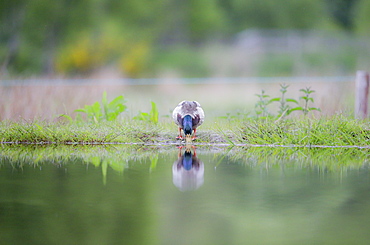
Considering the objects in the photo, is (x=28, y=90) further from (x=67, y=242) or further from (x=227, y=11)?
(x=227, y=11)

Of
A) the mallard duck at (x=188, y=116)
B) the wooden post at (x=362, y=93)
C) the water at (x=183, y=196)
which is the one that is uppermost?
the wooden post at (x=362, y=93)

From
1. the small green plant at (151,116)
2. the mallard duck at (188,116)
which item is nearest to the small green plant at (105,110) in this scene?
the small green plant at (151,116)

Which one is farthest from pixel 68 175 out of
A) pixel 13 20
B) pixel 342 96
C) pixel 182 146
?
pixel 13 20

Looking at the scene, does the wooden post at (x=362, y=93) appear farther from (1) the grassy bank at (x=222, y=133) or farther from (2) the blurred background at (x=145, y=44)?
(2) the blurred background at (x=145, y=44)

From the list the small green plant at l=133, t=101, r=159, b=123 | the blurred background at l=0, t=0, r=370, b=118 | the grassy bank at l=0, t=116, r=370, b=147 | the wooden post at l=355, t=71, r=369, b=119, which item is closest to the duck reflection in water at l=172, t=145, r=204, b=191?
the grassy bank at l=0, t=116, r=370, b=147

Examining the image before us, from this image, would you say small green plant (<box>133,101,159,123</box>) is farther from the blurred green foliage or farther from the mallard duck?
the blurred green foliage

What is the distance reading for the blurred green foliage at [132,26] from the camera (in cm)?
2706

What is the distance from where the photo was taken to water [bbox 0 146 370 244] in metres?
3.29

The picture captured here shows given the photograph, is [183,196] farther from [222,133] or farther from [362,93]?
[362,93]

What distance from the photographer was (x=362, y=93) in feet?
23.3

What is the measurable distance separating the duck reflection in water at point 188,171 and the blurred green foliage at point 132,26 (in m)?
18.4

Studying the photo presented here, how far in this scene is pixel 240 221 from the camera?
353 cm

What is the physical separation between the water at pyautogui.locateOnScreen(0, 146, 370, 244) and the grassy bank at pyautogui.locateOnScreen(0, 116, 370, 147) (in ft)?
0.83

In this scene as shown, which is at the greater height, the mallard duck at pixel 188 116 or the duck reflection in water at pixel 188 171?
the mallard duck at pixel 188 116
